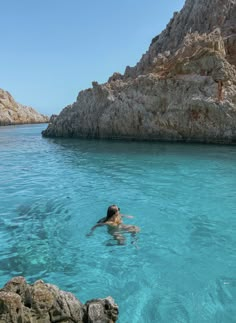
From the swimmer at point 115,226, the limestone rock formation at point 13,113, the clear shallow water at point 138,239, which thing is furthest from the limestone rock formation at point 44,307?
the limestone rock formation at point 13,113

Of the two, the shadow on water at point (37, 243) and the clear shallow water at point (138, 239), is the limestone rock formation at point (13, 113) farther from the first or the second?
the shadow on water at point (37, 243)

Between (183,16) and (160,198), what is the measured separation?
1915 inches

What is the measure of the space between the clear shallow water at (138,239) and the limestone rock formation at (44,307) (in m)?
1.33

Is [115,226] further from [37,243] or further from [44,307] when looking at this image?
[44,307]

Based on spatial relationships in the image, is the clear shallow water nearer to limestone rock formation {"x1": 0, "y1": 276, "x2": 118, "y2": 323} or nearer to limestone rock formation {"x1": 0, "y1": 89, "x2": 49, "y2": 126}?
limestone rock formation {"x1": 0, "y1": 276, "x2": 118, "y2": 323}

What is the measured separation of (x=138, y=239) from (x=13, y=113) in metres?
106

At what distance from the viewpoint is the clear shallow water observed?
21.9ft

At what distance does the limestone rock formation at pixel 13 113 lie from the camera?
101 m

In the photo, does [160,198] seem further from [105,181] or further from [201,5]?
[201,5]

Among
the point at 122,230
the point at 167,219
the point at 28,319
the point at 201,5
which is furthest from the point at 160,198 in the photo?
the point at 201,5

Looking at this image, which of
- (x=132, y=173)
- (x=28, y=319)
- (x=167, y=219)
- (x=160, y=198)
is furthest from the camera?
(x=132, y=173)

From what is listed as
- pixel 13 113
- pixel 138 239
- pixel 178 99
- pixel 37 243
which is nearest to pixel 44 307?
pixel 37 243

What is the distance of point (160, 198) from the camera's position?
14133 mm

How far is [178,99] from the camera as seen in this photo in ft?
112
